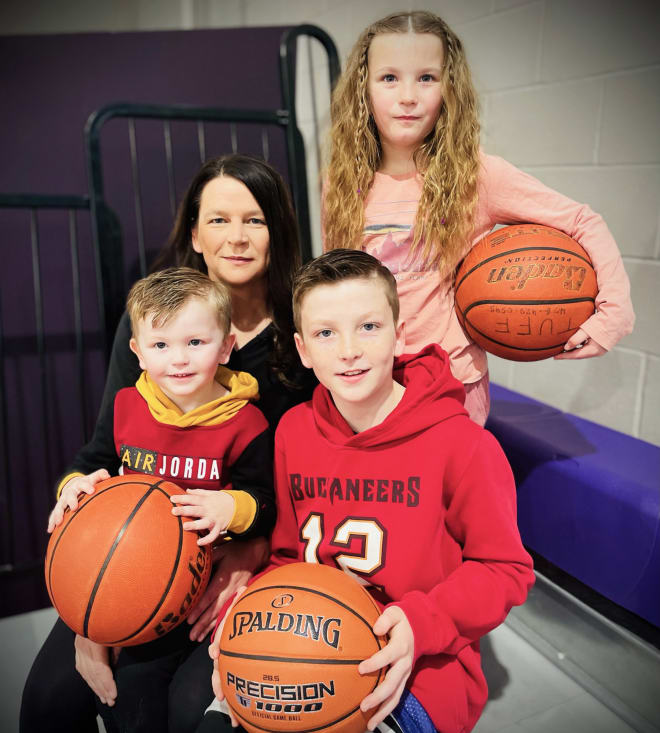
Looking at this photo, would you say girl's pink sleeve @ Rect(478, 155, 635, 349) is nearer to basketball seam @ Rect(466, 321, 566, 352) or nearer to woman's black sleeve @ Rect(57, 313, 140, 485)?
basketball seam @ Rect(466, 321, 566, 352)

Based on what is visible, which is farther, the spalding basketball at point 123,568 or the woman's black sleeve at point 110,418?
the woman's black sleeve at point 110,418

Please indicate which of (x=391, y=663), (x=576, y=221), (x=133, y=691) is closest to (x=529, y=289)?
(x=576, y=221)

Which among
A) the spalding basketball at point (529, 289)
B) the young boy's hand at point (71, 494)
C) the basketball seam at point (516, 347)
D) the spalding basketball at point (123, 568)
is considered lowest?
the spalding basketball at point (123, 568)

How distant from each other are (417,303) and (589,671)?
108 cm

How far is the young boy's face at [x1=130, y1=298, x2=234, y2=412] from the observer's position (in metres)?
1.22

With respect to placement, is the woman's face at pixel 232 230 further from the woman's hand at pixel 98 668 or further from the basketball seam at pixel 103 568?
the woman's hand at pixel 98 668

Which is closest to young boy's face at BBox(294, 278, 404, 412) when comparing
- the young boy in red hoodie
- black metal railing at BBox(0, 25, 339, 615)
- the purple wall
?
the young boy in red hoodie

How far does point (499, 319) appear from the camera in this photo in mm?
1310

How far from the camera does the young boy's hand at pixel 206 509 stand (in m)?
1.11

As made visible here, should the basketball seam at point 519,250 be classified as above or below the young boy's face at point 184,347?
above

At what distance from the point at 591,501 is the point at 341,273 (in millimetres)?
899

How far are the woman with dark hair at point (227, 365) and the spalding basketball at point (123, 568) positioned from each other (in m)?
0.15

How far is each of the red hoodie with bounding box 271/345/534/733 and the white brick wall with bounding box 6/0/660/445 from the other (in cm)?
85

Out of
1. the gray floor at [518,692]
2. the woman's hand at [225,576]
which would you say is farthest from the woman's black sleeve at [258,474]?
the gray floor at [518,692]
